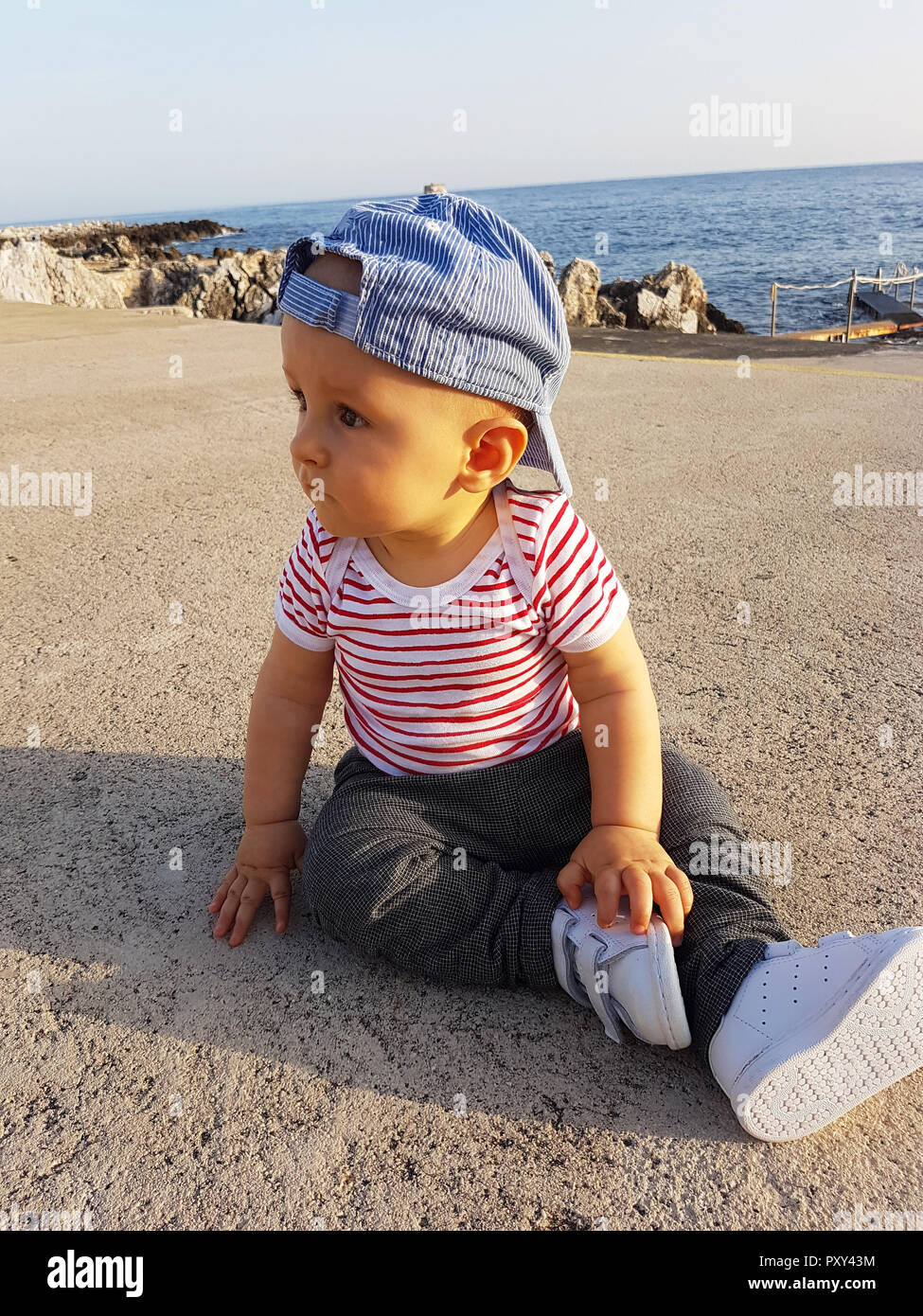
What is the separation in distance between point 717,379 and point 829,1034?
5.03 m

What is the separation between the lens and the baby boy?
139cm

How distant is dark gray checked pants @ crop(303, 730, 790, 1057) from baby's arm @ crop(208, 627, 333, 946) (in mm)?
102

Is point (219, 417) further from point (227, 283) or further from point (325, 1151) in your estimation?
point (227, 283)

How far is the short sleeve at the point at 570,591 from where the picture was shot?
1.66m

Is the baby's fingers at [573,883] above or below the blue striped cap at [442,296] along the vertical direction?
below

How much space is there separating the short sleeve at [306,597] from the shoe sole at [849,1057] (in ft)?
3.25

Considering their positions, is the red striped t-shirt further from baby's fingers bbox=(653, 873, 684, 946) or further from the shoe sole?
the shoe sole

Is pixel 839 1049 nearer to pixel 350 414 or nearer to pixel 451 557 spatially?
pixel 451 557

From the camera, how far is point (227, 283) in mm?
16094

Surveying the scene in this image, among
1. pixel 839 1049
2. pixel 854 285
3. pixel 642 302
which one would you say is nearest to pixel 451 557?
pixel 839 1049

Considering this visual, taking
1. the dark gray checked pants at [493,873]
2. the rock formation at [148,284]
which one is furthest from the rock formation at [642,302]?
the dark gray checked pants at [493,873]

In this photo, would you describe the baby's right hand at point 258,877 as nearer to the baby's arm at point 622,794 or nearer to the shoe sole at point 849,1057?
the baby's arm at point 622,794

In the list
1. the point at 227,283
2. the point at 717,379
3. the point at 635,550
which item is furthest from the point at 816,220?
the point at 635,550

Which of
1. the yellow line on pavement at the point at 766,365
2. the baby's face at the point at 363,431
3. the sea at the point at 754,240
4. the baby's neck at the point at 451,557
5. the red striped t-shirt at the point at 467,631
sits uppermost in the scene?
the sea at the point at 754,240
